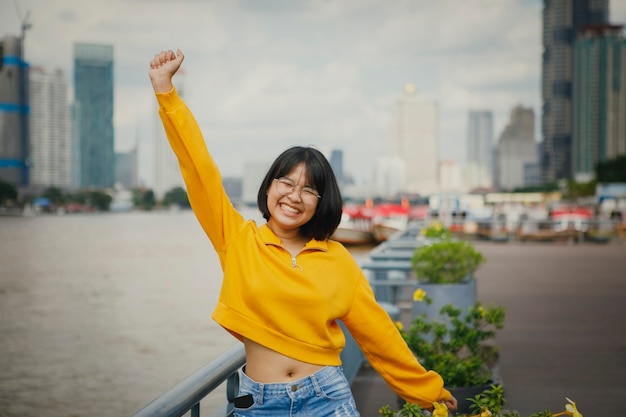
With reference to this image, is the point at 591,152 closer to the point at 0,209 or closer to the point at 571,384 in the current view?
the point at 0,209

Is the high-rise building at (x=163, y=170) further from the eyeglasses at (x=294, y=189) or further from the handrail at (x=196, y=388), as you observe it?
the eyeglasses at (x=294, y=189)

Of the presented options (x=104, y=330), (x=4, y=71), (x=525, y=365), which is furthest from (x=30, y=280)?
(x=4, y=71)

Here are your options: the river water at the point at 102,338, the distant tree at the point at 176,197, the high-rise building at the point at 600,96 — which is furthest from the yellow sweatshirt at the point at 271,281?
the high-rise building at the point at 600,96

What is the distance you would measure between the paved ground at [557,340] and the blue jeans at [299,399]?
120 inches

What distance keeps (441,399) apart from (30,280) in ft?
111

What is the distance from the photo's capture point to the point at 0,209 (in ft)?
471

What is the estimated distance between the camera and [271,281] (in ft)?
7.13

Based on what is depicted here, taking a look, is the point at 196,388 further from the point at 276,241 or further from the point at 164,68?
the point at 164,68

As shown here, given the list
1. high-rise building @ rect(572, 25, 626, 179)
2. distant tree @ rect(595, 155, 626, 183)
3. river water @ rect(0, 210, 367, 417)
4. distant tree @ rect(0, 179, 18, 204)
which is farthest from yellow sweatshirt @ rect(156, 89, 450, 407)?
high-rise building @ rect(572, 25, 626, 179)

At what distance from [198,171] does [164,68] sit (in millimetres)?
308

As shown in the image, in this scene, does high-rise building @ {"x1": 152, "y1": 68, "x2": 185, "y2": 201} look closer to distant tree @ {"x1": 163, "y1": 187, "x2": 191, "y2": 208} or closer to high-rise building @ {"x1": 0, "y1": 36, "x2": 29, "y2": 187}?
distant tree @ {"x1": 163, "y1": 187, "x2": 191, "y2": 208}

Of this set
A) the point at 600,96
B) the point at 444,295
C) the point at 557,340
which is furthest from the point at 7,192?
the point at 444,295

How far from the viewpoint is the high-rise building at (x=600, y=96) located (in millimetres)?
166000

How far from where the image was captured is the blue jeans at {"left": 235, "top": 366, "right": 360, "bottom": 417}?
2197 millimetres
